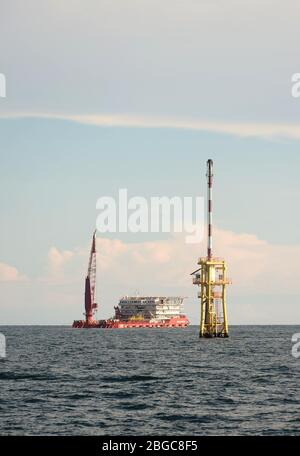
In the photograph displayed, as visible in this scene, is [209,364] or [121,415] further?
[209,364]

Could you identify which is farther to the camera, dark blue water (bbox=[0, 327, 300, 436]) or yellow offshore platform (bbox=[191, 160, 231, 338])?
yellow offshore platform (bbox=[191, 160, 231, 338])

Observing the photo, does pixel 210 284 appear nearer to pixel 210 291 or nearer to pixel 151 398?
pixel 210 291

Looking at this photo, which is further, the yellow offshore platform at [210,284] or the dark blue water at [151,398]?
the yellow offshore platform at [210,284]

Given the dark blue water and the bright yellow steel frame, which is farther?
the bright yellow steel frame

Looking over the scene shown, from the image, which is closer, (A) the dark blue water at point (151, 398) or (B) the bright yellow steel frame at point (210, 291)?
(A) the dark blue water at point (151, 398)

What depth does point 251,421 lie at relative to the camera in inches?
1817

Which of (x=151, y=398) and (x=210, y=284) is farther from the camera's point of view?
(x=210, y=284)

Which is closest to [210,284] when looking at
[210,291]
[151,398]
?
[210,291]

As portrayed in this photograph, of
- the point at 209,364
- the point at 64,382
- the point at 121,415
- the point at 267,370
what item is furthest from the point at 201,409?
the point at 209,364

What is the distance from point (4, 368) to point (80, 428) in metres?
45.1

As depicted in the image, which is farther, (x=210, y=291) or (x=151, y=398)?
(x=210, y=291)
